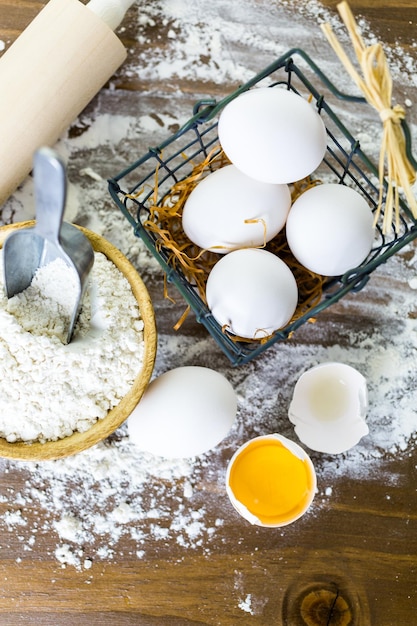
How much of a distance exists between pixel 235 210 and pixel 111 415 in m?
0.28

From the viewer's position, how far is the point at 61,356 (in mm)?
709

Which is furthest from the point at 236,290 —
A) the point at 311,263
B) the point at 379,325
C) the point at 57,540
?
the point at 57,540

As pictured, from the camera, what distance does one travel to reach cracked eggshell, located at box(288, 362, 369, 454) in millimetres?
867

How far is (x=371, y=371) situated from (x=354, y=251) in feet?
0.90

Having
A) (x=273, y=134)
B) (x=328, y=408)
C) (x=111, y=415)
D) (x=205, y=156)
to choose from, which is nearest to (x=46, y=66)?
(x=205, y=156)

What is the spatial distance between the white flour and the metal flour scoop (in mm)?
17

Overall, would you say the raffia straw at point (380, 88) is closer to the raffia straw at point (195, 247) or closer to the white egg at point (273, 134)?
the white egg at point (273, 134)

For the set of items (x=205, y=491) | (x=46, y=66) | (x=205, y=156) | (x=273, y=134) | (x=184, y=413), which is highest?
(x=46, y=66)

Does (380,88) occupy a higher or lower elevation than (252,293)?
higher

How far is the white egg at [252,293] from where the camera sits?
70 cm

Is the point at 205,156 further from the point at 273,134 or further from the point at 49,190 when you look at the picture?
the point at 49,190

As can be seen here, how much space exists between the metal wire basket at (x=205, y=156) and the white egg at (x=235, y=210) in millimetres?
61

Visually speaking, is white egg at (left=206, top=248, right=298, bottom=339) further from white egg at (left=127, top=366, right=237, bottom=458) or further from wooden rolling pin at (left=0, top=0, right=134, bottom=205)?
wooden rolling pin at (left=0, top=0, right=134, bottom=205)

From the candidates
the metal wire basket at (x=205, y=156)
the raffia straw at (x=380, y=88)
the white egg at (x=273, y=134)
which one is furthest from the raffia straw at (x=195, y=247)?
the raffia straw at (x=380, y=88)
